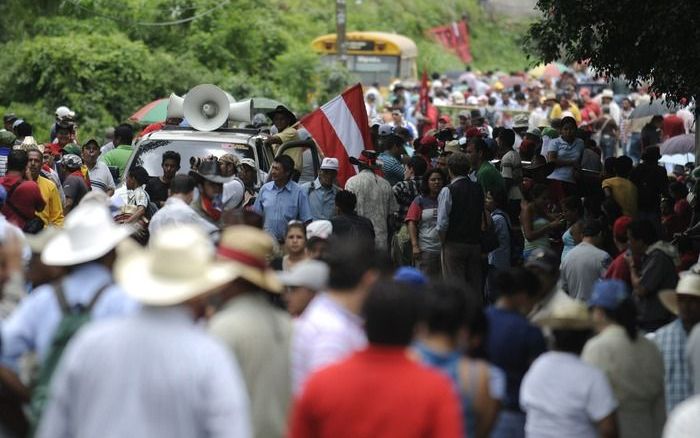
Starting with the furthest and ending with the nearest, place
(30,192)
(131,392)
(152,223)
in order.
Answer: (30,192) → (152,223) → (131,392)

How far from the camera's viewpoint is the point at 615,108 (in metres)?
33.9

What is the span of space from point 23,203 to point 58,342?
22.8 feet

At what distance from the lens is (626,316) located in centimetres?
785

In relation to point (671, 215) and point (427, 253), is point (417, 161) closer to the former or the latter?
point (427, 253)

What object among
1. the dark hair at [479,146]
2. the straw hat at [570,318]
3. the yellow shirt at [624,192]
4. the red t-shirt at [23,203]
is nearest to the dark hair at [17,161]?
the red t-shirt at [23,203]

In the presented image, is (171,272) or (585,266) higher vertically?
(171,272)

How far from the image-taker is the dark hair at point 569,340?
7.23 meters

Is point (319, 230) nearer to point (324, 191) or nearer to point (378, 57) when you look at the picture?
point (324, 191)

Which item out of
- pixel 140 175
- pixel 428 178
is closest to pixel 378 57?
pixel 428 178

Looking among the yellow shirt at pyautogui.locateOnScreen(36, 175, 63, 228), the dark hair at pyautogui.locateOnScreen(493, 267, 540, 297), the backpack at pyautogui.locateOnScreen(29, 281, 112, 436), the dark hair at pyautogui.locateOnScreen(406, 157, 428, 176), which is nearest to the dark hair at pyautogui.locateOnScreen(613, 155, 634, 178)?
the dark hair at pyautogui.locateOnScreen(406, 157, 428, 176)

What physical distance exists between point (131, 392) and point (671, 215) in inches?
456

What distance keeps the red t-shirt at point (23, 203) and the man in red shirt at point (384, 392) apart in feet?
26.2

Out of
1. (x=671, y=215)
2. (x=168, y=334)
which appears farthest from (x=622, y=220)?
(x=168, y=334)

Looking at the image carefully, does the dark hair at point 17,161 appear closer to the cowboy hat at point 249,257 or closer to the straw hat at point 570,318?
the straw hat at point 570,318
